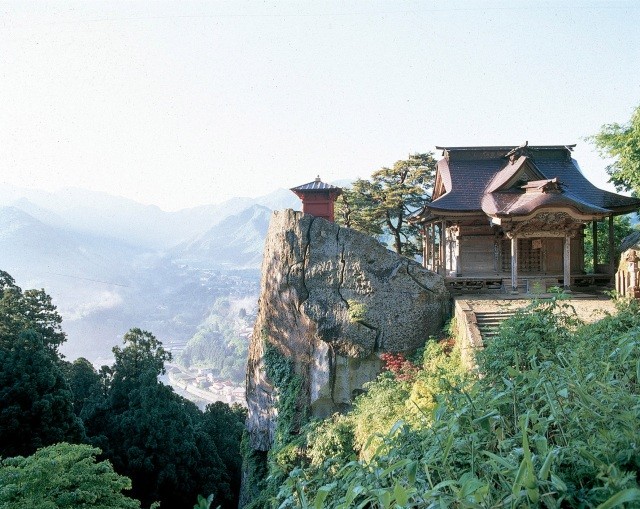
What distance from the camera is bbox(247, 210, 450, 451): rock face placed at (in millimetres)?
14594

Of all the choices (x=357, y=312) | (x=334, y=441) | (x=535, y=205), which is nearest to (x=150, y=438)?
(x=334, y=441)

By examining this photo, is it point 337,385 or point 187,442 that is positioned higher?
point 337,385

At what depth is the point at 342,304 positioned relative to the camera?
1490 cm

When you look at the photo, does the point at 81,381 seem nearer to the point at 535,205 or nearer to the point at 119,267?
the point at 535,205

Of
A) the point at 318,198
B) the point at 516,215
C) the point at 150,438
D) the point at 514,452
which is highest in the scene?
the point at 318,198

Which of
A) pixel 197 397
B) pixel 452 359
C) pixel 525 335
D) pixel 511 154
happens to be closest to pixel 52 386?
pixel 452 359

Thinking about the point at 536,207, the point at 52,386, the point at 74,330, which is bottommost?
the point at 74,330

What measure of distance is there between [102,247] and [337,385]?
501 feet

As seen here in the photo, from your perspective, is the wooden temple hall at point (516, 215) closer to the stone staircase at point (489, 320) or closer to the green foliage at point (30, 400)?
the stone staircase at point (489, 320)

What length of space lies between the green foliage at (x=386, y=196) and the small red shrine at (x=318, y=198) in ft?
16.3

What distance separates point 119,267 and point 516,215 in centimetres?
14697

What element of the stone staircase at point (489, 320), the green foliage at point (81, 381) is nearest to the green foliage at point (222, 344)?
the green foliage at point (81, 381)

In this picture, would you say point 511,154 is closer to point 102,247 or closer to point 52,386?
point 52,386

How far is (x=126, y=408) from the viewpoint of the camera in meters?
Answer: 21.8
